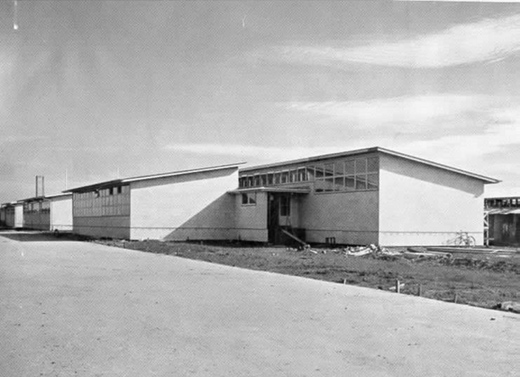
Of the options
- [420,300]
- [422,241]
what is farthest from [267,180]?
[420,300]

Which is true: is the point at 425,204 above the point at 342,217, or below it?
above

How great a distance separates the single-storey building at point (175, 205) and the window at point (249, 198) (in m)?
1.53

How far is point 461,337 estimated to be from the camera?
6.85 meters

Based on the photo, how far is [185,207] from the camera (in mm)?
34156

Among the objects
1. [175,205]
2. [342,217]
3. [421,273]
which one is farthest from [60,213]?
[421,273]

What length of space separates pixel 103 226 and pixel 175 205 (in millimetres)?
7815

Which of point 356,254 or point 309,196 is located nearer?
point 356,254

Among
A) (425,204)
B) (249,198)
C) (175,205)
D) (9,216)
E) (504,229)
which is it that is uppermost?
(249,198)

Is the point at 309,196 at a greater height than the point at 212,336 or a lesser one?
greater

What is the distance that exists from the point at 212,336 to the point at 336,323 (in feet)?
6.00

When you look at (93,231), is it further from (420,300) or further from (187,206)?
(420,300)

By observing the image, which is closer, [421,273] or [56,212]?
[421,273]

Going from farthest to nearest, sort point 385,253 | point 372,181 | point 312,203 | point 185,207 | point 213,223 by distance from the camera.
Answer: point 213,223 → point 185,207 → point 312,203 → point 372,181 → point 385,253

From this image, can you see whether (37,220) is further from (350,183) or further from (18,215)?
(350,183)
